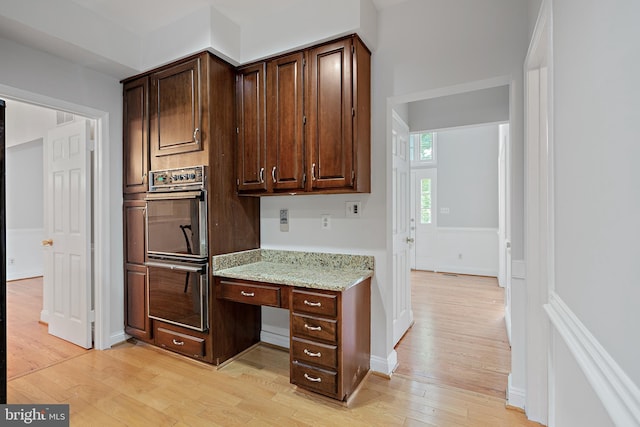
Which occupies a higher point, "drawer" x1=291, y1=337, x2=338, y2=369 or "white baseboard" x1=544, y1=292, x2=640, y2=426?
"white baseboard" x1=544, y1=292, x2=640, y2=426

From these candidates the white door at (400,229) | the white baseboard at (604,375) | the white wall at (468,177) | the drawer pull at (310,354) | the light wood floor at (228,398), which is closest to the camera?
the white baseboard at (604,375)

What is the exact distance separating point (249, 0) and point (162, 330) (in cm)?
284

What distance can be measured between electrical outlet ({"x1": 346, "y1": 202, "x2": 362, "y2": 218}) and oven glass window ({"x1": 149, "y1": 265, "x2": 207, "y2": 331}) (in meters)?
1.29

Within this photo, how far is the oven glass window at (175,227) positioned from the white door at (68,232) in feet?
2.35

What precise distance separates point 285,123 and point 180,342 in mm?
2062

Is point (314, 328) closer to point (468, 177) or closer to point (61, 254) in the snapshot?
point (61, 254)

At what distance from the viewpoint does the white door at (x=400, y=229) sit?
285 cm

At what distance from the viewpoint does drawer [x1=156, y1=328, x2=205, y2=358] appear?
2547 mm

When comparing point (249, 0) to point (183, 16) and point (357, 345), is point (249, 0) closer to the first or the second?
point (183, 16)

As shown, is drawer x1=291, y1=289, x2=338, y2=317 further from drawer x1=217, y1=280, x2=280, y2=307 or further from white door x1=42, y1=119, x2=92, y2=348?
white door x1=42, y1=119, x2=92, y2=348

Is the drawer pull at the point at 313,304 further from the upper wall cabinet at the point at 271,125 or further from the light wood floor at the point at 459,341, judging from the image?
the light wood floor at the point at 459,341

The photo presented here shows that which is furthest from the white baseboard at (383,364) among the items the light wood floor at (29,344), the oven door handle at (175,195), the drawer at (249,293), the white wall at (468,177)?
the white wall at (468,177)

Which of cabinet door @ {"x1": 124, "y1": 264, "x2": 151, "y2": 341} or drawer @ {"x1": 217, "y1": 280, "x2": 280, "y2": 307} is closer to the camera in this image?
drawer @ {"x1": 217, "y1": 280, "x2": 280, "y2": 307}

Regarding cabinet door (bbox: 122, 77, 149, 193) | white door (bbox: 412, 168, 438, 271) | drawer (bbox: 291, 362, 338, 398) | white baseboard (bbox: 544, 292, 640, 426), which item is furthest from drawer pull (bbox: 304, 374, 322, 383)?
white door (bbox: 412, 168, 438, 271)
